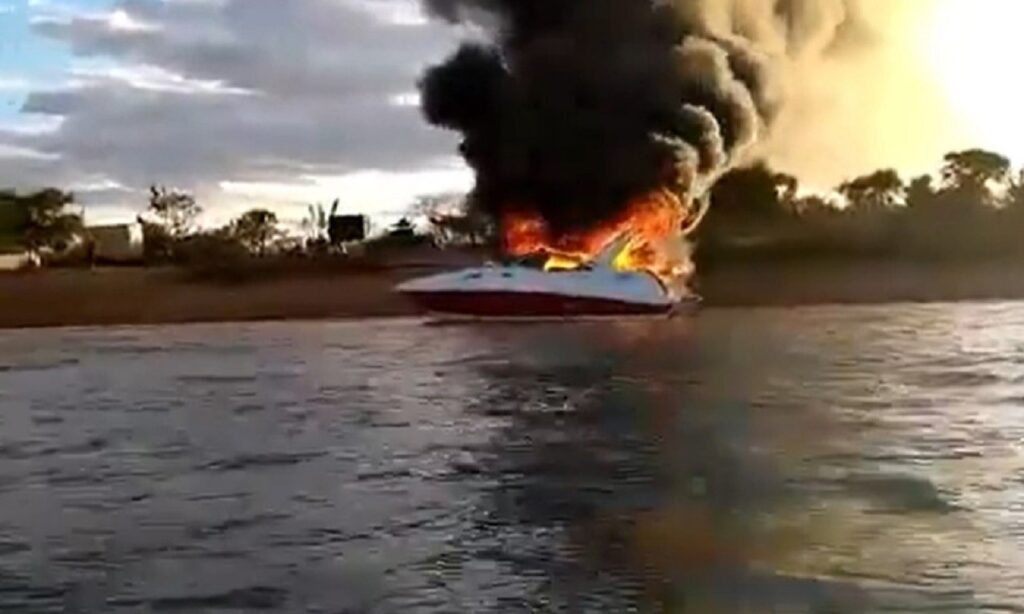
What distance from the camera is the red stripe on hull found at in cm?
5425

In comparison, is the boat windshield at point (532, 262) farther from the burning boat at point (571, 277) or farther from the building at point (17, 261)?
the building at point (17, 261)

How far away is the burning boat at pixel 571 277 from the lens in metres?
54.5

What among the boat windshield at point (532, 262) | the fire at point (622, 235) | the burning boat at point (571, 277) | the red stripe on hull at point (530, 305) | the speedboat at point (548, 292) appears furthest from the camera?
the fire at point (622, 235)

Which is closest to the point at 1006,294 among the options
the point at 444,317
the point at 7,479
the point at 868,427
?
the point at 444,317

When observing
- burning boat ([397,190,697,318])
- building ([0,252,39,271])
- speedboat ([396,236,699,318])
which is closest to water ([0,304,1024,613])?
speedboat ([396,236,699,318])

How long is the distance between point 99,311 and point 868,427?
49.7 metres

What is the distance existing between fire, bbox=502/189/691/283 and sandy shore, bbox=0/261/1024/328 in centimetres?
538

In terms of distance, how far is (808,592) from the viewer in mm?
11008

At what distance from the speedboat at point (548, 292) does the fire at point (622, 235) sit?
0.55 m

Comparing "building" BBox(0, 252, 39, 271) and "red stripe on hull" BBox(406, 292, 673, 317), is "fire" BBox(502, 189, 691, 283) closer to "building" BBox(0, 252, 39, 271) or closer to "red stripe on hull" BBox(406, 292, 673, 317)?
"red stripe on hull" BBox(406, 292, 673, 317)

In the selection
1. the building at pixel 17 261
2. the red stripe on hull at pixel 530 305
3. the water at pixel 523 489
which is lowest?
the water at pixel 523 489

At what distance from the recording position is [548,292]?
179 feet

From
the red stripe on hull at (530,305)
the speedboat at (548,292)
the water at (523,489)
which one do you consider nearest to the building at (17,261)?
the speedboat at (548,292)

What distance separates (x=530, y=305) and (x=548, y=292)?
0.73 m
